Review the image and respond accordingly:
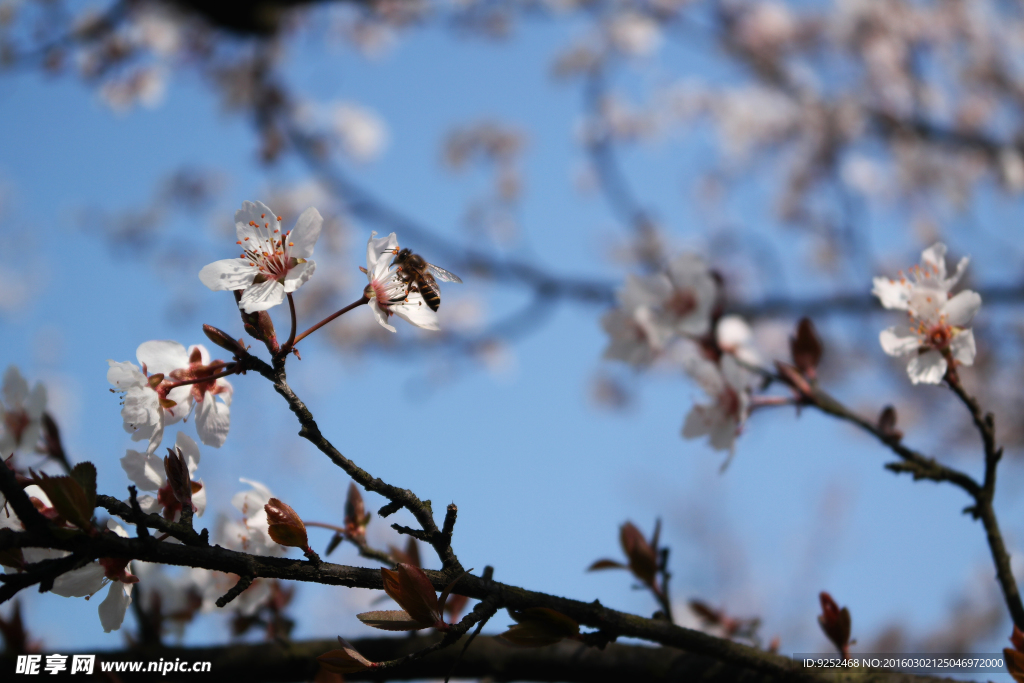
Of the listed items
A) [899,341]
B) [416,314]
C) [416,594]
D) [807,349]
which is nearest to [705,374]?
[807,349]

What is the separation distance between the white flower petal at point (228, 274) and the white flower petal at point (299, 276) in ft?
0.32

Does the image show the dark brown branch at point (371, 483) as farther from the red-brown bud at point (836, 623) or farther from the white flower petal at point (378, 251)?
the red-brown bud at point (836, 623)

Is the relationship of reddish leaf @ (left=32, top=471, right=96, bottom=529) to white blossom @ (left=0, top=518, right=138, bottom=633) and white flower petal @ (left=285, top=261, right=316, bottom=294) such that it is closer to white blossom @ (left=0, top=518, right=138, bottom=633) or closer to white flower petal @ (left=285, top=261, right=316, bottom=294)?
white blossom @ (left=0, top=518, right=138, bottom=633)

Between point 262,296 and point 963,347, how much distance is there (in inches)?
47.2

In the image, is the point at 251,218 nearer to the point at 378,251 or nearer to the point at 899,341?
the point at 378,251

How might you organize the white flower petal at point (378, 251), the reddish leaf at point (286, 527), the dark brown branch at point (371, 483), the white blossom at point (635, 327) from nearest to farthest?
the dark brown branch at point (371, 483) < the reddish leaf at point (286, 527) < the white flower petal at point (378, 251) < the white blossom at point (635, 327)

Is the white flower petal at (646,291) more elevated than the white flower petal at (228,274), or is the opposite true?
the white flower petal at (646,291)

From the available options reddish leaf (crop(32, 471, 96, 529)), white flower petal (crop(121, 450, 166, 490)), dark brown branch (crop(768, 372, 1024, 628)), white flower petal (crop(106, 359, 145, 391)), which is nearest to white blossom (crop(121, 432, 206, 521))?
white flower petal (crop(121, 450, 166, 490))

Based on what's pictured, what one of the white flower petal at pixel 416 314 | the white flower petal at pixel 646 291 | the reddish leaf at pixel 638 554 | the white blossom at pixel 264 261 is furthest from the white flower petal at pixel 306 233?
the white flower petal at pixel 646 291

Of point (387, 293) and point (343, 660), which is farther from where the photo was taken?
point (387, 293)

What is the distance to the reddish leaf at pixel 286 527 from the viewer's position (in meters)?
0.87

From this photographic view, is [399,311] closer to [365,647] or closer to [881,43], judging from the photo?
[365,647]

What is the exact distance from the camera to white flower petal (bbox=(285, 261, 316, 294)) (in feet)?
2.92

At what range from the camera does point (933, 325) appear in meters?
1.26
